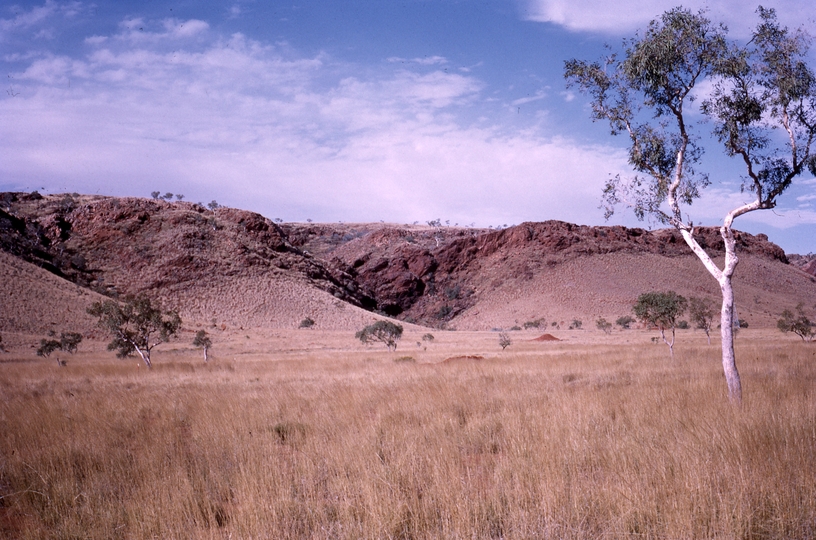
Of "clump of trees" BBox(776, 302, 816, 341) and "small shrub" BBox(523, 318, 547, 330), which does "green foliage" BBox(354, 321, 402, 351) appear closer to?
"clump of trees" BBox(776, 302, 816, 341)

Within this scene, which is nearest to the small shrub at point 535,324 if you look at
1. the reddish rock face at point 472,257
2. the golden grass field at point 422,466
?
the reddish rock face at point 472,257

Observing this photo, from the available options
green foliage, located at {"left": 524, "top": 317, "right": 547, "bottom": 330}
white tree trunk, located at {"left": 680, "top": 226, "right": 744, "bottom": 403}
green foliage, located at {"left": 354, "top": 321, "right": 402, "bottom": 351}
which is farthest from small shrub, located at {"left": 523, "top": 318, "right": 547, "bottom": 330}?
white tree trunk, located at {"left": 680, "top": 226, "right": 744, "bottom": 403}

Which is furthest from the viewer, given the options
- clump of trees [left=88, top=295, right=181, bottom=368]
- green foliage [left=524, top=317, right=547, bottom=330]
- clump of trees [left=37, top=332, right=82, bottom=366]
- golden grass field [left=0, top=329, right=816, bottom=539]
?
green foliage [left=524, top=317, right=547, bottom=330]

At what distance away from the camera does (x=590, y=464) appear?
15.0 ft

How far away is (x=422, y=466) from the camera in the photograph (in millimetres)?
4684

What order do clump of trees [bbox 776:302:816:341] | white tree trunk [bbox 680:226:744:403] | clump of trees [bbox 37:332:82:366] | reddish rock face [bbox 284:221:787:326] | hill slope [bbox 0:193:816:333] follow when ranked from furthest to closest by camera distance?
reddish rock face [bbox 284:221:787:326], hill slope [bbox 0:193:816:333], clump of trees [bbox 37:332:82:366], clump of trees [bbox 776:302:816:341], white tree trunk [bbox 680:226:744:403]

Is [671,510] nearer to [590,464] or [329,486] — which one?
[590,464]

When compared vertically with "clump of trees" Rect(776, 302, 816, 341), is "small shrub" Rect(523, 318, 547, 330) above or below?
below

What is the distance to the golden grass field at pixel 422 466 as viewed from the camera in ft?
11.0

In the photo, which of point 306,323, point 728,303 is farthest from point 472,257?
point 728,303

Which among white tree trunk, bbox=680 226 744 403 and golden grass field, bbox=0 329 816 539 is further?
white tree trunk, bbox=680 226 744 403

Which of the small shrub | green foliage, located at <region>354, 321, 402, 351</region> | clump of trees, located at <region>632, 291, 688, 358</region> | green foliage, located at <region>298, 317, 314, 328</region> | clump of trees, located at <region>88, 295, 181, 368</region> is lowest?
green foliage, located at <region>298, 317, 314, 328</region>

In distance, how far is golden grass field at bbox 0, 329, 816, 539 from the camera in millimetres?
3361

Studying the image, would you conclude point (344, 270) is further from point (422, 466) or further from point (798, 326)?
point (422, 466)
